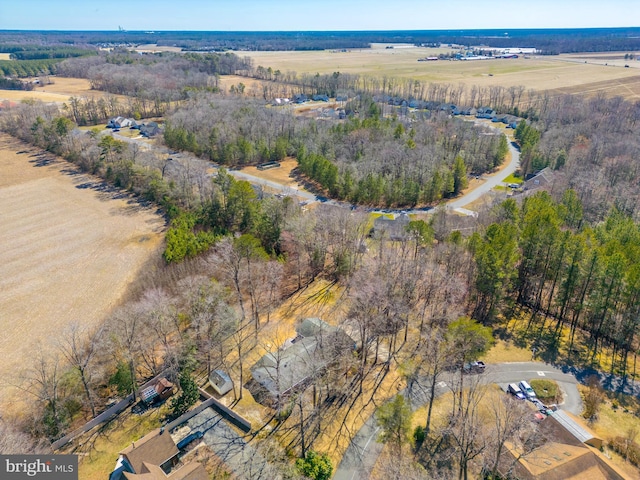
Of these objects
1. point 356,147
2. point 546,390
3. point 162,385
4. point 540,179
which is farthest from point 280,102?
point 546,390

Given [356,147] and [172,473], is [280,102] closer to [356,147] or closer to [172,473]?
[356,147]

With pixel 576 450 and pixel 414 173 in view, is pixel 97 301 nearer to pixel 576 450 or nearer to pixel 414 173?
pixel 576 450

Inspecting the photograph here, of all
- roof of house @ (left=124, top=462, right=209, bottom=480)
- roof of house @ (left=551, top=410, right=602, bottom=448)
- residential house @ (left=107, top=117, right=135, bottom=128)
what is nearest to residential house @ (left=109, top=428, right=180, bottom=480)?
roof of house @ (left=124, top=462, right=209, bottom=480)

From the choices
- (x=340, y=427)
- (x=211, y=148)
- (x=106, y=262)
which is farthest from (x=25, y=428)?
(x=211, y=148)

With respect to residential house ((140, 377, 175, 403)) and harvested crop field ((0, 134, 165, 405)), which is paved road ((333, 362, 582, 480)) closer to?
residential house ((140, 377, 175, 403))

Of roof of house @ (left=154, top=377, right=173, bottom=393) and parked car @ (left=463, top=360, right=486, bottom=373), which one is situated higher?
roof of house @ (left=154, top=377, right=173, bottom=393)

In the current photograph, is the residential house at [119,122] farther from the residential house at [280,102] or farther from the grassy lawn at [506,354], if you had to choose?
the grassy lawn at [506,354]

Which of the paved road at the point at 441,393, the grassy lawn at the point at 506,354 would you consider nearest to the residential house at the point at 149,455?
the paved road at the point at 441,393

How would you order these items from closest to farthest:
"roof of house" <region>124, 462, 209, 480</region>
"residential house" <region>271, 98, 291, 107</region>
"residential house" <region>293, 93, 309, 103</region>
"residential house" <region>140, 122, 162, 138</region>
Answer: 1. "roof of house" <region>124, 462, 209, 480</region>
2. "residential house" <region>140, 122, 162, 138</region>
3. "residential house" <region>271, 98, 291, 107</region>
4. "residential house" <region>293, 93, 309, 103</region>
